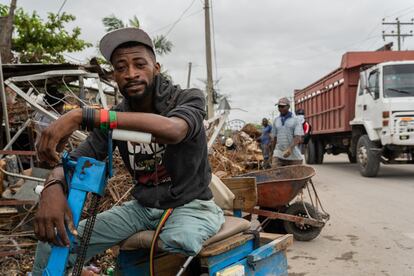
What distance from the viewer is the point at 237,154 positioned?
11.6m

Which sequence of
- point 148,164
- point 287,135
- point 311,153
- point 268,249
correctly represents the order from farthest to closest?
point 311,153
point 287,135
point 268,249
point 148,164

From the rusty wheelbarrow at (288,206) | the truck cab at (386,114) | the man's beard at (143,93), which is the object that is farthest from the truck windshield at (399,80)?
the man's beard at (143,93)

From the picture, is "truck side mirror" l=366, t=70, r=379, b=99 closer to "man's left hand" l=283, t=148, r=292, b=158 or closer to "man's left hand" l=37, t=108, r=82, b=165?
"man's left hand" l=283, t=148, r=292, b=158

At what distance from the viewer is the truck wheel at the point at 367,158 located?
10.4 metres

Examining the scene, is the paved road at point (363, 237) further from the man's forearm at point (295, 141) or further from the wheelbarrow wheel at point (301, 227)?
the man's forearm at point (295, 141)

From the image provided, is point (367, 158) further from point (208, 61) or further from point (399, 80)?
point (208, 61)

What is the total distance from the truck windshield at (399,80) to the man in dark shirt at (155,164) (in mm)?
8804

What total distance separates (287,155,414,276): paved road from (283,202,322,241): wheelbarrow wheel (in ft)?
0.29

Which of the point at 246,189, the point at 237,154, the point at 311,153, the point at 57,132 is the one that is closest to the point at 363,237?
the point at 246,189

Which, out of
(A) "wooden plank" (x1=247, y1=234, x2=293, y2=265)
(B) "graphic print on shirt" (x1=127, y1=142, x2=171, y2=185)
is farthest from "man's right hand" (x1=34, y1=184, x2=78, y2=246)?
(A) "wooden plank" (x1=247, y1=234, x2=293, y2=265)

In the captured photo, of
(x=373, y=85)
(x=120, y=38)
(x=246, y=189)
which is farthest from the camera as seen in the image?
(x=373, y=85)

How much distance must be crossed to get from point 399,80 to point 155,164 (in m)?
9.34

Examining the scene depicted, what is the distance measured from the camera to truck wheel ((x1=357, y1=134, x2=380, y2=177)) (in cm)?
1035

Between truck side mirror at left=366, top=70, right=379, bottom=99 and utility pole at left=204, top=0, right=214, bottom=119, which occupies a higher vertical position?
utility pole at left=204, top=0, right=214, bottom=119
